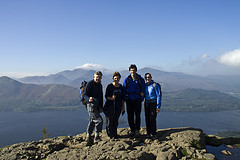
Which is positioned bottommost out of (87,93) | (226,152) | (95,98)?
(226,152)

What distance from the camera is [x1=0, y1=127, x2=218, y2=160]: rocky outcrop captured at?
18.8 ft

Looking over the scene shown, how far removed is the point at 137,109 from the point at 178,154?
100 inches

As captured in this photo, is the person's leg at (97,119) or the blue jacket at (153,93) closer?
the person's leg at (97,119)

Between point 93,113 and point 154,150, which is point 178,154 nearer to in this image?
point 154,150

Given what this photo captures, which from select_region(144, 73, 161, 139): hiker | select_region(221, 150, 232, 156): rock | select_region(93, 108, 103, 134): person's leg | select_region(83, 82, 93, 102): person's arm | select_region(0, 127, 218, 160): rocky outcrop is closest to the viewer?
select_region(0, 127, 218, 160): rocky outcrop

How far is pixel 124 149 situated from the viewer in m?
6.29

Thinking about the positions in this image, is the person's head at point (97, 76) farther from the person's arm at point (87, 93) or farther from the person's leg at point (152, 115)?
the person's leg at point (152, 115)

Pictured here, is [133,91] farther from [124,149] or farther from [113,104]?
[124,149]

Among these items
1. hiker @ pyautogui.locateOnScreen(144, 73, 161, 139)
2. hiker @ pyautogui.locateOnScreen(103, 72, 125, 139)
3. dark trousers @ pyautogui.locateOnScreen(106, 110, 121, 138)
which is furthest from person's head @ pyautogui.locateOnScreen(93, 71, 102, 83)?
hiker @ pyautogui.locateOnScreen(144, 73, 161, 139)

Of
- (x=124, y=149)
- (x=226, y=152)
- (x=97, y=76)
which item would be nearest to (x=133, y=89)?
(x=97, y=76)

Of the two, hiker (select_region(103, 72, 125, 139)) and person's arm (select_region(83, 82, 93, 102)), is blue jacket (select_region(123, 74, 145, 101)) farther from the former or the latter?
person's arm (select_region(83, 82, 93, 102))

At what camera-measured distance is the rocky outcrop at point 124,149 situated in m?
5.74

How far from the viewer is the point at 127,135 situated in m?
8.20

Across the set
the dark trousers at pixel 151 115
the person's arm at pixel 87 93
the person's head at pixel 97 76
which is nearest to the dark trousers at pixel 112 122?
the person's arm at pixel 87 93
